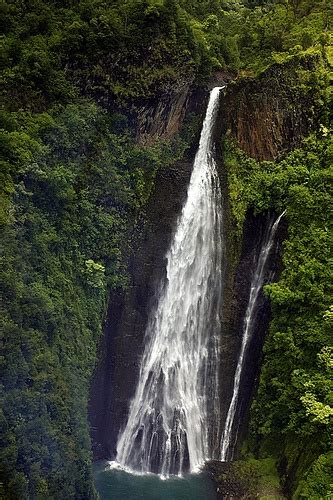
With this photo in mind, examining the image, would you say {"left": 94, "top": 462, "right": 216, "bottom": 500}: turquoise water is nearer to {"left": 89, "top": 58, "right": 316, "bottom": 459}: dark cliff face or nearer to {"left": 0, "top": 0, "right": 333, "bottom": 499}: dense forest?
{"left": 89, "top": 58, "right": 316, "bottom": 459}: dark cliff face

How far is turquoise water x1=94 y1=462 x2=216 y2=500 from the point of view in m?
12.5

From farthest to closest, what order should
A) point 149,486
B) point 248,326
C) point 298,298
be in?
point 248,326, point 298,298, point 149,486

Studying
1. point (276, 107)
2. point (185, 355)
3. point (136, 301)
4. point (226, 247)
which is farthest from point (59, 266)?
point (276, 107)

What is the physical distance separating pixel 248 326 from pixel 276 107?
6915 millimetres

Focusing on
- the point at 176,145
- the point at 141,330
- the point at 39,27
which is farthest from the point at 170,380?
the point at 39,27

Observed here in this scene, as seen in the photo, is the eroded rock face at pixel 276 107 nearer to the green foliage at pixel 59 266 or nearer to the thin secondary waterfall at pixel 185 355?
the thin secondary waterfall at pixel 185 355

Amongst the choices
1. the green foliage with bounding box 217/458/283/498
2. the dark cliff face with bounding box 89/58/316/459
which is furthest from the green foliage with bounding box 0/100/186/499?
the green foliage with bounding box 217/458/283/498

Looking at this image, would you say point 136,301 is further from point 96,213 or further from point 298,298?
point 298,298

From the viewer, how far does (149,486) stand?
12945mm

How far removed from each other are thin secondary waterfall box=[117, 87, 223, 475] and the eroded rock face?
170 centimetres

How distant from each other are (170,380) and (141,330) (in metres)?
1.65

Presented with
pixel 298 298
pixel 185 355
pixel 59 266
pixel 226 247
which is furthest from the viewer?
pixel 226 247

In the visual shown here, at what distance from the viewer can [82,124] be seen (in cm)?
1412

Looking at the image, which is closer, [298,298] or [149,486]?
[149,486]
